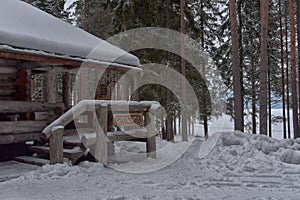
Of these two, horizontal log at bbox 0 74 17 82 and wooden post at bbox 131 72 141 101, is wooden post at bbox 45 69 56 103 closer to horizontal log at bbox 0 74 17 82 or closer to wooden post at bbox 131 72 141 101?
horizontal log at bbox 0 74 17 82

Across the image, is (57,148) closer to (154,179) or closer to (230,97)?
(154,179)

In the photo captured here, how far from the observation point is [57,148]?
6906 mm

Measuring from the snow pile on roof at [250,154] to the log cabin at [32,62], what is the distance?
405 cm

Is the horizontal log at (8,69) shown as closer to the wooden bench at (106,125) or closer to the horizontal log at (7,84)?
the horizontal log at (7,84)

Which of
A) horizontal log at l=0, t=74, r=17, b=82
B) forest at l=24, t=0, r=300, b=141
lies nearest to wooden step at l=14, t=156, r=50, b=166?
horizontal log at l=0, t=74, r=17, b=82

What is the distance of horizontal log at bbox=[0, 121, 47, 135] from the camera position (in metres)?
7.87

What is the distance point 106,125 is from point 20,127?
8.30 ft

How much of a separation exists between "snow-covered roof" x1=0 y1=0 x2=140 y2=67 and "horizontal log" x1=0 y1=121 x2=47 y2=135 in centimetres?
204

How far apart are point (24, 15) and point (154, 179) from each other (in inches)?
283

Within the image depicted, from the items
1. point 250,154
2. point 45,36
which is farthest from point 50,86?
point 250,154

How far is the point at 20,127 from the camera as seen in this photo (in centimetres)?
826

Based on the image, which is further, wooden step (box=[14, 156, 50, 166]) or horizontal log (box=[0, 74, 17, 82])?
horizontal log (box=[0, 74, 17, 82])

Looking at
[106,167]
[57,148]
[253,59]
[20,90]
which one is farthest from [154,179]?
[253,59]

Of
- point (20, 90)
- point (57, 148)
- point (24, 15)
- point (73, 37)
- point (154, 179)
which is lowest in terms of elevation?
point (154, 179)
